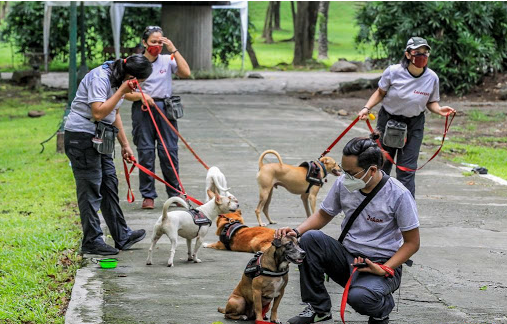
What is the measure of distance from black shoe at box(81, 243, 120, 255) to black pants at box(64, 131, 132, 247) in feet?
0.09

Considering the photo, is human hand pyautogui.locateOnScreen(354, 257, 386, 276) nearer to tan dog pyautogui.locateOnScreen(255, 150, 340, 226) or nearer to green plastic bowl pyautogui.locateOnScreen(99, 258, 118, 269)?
green plastic bowl pyautogui.locateOnScreen(99, 258, 118, 269)

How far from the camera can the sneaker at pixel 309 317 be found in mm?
5645

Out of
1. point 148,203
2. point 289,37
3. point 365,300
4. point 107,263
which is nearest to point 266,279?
point 365,300

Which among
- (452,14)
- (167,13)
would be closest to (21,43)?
(167,13)

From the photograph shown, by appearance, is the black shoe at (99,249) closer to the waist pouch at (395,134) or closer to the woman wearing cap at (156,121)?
the woman wearing cap at (156,121)

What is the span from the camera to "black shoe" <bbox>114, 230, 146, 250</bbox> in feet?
25.6

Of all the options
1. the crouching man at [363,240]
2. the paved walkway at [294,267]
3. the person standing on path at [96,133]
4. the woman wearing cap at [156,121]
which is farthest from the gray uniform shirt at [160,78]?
the crouching man at [363,240]

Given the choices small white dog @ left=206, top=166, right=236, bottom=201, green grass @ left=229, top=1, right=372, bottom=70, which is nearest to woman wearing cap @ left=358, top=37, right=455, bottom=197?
small white dog @ left=206, top=166, right=236, bottom=201

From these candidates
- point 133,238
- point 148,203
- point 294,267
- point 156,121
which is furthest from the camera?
point 156,121

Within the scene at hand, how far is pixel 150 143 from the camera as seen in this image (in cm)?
983

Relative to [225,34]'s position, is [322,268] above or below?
above

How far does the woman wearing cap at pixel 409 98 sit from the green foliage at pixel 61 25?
26294mm

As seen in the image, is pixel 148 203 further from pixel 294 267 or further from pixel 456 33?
pixel 456 33

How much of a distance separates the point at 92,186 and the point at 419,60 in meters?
3.51
